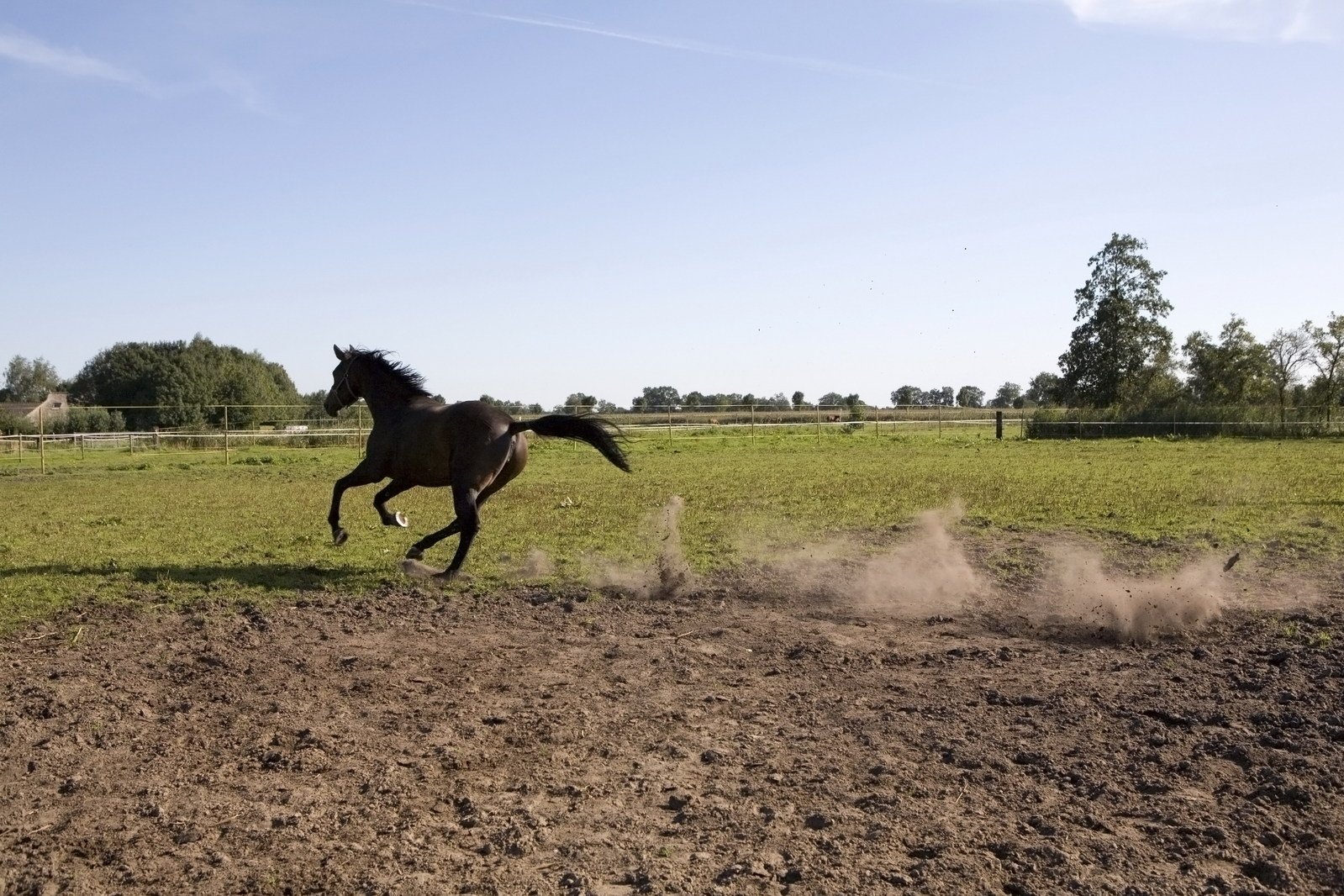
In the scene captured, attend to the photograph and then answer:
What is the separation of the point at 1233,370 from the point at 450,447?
53632 mm

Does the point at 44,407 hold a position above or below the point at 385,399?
above

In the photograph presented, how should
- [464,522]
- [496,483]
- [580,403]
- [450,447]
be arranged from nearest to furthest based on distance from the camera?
[464,522], [450,447], [496,483], [580,403]

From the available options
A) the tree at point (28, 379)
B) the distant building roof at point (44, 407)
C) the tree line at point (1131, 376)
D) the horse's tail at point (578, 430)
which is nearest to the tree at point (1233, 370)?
the tree line at point (1131, 376)

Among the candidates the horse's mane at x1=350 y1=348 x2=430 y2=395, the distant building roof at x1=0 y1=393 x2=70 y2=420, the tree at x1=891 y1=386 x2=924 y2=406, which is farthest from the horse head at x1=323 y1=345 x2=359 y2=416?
the tree at x1=891 y1=386 x2=924 y2=406

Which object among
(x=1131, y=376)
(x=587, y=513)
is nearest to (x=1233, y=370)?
(x=1131, y=376)

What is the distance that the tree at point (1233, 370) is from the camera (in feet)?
172

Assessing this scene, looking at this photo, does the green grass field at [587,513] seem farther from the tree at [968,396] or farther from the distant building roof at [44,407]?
the tree at [968,396]

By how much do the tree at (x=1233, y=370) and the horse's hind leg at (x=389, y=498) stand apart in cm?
5068

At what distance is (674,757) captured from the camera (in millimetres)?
4762

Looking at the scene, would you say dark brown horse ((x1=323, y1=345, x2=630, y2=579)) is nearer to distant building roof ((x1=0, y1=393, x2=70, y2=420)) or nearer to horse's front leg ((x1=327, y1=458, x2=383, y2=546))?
horse's front leg ((x1=327, y1=458, x2=383, y2=546))

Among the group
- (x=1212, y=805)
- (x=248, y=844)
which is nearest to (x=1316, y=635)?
(x=1212, y=805)

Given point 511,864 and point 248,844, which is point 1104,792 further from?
point 248,844

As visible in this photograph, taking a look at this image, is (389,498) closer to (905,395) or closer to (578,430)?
(578,430)

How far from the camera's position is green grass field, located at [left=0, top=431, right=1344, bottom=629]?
9.91 m
